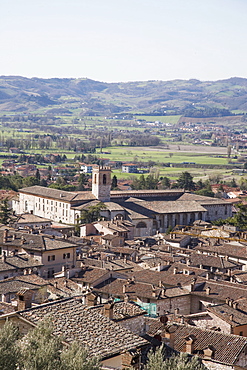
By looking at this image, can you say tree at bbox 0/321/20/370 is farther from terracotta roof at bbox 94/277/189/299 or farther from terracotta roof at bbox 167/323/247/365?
terracotta roof at bbox 94/277/189/299

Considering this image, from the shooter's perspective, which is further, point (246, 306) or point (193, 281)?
point (193, 281)

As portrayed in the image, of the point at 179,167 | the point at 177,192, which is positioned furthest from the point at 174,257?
the point at 179,167

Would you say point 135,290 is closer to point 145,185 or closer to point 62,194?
point 62,194

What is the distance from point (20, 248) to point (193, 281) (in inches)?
319

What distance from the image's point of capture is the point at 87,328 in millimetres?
13062

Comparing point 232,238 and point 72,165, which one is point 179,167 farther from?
point 232,238

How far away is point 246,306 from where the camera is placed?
81.7 ft

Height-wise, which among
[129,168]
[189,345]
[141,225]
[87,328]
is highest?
[87,328]

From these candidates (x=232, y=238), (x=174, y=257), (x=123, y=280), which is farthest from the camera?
(x=232, y=238)

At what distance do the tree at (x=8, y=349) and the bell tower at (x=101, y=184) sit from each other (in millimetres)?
48718

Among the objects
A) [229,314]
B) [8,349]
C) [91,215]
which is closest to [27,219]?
[91,215]

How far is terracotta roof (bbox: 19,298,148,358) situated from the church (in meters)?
39.8

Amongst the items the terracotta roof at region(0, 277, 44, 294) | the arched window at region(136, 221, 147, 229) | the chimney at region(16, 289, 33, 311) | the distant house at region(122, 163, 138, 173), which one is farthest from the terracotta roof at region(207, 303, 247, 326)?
the distant house at region(122, 163, 138, 173)

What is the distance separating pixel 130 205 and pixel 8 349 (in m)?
48.2
